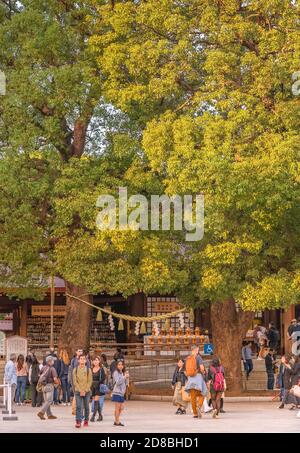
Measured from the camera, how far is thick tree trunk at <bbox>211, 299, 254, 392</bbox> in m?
36.5

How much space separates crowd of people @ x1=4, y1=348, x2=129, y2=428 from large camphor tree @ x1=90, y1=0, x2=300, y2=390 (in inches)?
201

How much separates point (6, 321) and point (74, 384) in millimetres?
25839

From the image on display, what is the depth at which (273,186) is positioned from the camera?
3184 centimetres

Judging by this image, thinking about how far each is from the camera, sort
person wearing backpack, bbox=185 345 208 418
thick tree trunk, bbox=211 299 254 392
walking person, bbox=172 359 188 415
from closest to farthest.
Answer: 1. person wearing backpack, bbox=185 345 208 418
2. walking person, bbox=172 359 188 415
3. thick tree trunk, bbox=211 299 254 392

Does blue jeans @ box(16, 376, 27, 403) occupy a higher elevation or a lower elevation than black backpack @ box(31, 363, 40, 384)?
lower

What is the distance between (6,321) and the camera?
163ft

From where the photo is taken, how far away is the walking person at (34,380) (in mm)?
32438

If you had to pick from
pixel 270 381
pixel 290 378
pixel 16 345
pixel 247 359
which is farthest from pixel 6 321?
pixel 290 378

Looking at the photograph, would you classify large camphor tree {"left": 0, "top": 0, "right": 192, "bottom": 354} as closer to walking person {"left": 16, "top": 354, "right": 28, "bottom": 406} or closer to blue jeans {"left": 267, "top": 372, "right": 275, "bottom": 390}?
walking person {"left": 16, "top": 354, "right": 28, "bottom": 406}

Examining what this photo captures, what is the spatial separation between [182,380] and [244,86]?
942cm

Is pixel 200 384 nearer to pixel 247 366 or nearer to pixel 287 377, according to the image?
pixel 287 377

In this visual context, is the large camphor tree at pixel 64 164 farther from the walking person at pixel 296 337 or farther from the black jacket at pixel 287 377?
the walking person at pixel 296 337

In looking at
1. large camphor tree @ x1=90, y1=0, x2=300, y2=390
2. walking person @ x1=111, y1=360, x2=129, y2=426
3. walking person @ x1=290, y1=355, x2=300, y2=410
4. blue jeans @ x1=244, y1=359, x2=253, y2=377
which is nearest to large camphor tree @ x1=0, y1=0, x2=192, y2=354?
large camphor tree @ x1=90, y1=0, x2=300, y2=390
